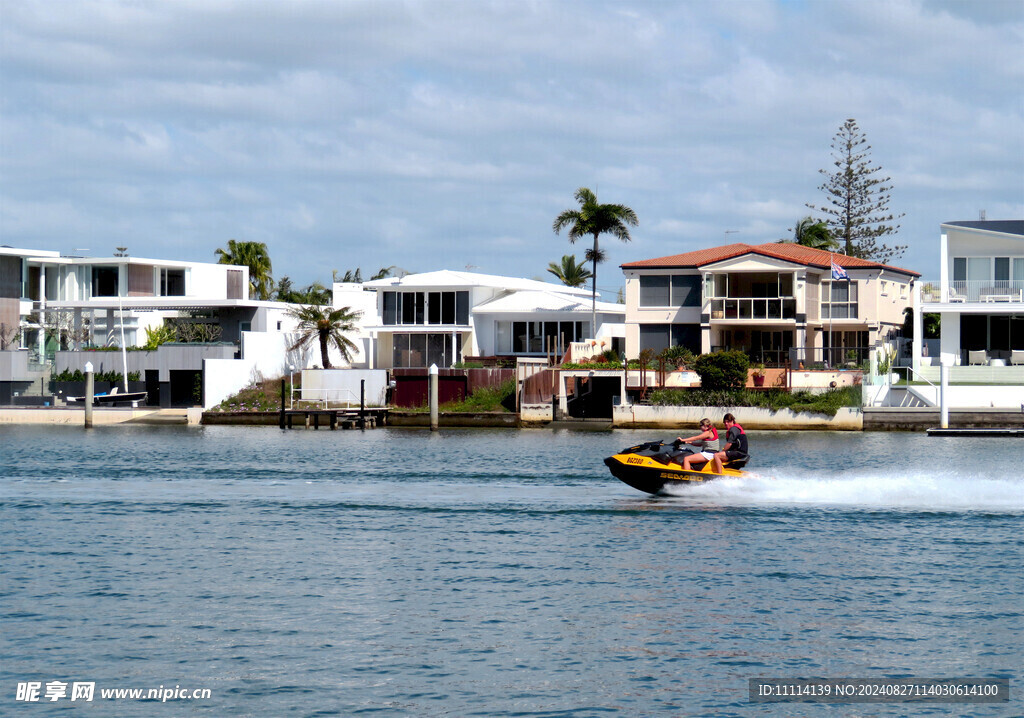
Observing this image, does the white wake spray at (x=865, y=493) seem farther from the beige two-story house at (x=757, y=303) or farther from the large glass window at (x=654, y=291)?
the large glass window at (x=654, y=291)

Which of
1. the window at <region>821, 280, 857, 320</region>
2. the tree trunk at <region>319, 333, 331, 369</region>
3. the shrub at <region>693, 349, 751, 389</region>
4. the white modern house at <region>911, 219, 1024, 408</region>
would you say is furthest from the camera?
the tree trunk at <region>319, 333, 331, 369</region>

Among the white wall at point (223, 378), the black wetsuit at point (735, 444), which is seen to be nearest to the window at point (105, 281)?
the white wall at point (223, 378)

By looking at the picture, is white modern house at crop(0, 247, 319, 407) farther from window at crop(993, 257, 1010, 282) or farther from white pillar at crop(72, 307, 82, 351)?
window at crop(993, 257, 1010, 282)

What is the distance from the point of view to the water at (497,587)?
17203 millimetres

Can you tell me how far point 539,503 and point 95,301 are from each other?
179ft

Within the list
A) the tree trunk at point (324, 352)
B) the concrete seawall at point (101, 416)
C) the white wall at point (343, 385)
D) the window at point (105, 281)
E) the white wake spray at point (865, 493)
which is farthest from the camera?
the window at point (105, 281)

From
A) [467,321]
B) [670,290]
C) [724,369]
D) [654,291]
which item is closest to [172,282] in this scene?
[467,321]

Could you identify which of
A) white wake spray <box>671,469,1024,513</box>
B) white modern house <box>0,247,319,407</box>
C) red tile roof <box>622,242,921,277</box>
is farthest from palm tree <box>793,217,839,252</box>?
white wake spray <box>671,469,1024,513</box>

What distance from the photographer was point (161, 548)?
1074 inches

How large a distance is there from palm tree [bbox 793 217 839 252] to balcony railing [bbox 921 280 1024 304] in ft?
75.2

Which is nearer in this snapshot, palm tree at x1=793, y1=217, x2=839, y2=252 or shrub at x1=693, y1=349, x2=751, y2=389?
shrub at x1=693, y1=349, x2=751, y2=389

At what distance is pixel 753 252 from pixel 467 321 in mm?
19017

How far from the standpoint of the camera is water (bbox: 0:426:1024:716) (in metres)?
17.2

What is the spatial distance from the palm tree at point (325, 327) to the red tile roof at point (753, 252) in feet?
56.1
